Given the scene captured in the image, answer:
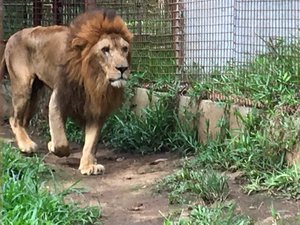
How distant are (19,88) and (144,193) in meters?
2.50

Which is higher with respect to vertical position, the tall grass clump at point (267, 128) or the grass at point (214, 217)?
the tall grass clump at point (267, 128)

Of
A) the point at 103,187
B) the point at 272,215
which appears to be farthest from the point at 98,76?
the point at 272,215

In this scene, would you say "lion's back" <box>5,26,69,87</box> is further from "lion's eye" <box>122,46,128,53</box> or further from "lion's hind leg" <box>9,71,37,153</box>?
"lion's eye" <box>122,46,128,53</box>

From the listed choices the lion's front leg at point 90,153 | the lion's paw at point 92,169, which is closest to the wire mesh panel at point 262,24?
the lion's front leg at point 90,153

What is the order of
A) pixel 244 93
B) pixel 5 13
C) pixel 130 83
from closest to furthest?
pixel 244 93, pixel 130 83, pixel 5 13

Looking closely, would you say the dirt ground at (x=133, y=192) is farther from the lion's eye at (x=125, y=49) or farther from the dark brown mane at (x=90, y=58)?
the lion's eye at (x=125, y=49)

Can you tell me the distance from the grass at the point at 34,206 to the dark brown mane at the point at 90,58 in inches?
53.3

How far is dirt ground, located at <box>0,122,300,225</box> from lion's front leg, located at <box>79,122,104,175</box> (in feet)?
0.26

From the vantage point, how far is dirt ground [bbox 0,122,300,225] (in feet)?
16.2

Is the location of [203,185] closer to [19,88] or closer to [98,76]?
[98,76]

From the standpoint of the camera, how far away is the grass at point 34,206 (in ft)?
14.4

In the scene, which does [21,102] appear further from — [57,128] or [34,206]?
[34,206]

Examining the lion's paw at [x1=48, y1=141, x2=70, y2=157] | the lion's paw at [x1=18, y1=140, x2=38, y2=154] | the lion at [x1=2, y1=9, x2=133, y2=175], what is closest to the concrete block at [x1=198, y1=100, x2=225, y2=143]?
the lion at [x1=2, y1=9, x2=133, y2=175]

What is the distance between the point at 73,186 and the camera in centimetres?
543
